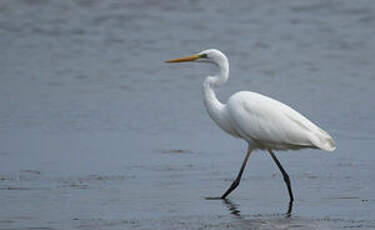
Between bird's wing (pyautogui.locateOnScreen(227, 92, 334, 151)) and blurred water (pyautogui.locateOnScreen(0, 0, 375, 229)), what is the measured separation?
19.8 inches

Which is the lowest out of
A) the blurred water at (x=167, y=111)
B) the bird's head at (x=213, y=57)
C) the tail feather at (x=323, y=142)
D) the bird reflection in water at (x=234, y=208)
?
the blurred water at (x=167, y=111)

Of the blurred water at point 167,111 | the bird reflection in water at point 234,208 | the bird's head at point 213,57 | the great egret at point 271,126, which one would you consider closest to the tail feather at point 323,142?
the great egret at point 271,126

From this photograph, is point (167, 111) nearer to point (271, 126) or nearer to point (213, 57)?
point (213, 57)

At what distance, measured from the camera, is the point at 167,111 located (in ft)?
42.8

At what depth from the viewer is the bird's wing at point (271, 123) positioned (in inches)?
347

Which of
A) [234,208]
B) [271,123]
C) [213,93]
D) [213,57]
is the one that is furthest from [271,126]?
[234,208]

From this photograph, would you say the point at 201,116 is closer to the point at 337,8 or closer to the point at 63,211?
the point at 63,211

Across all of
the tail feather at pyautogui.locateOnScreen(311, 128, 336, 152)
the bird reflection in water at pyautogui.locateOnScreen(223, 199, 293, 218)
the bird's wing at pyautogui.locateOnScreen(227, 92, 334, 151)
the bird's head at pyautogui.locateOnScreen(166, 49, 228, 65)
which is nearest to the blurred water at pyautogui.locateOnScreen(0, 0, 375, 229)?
the bird reflection in water at pyautogui.locateOnScreen(223, 199, 293, 218)

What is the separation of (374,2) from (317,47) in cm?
364

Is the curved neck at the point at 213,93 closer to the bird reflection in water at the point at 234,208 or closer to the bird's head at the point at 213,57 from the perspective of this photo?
the bird's head at the point at 213,57

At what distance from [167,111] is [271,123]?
170 inches

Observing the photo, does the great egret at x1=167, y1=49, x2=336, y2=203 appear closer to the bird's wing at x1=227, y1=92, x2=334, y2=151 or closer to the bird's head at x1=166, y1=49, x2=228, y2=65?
the bird's wing at x1=227, y1=92, x2=334, y2=151

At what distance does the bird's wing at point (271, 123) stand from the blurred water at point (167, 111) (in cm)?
50

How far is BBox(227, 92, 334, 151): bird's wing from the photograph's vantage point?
8.82m
